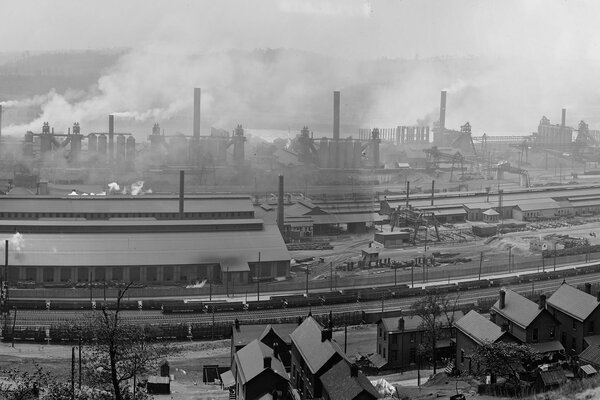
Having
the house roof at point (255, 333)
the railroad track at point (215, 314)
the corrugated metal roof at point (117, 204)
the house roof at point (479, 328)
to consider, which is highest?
the corrugated metal roof at point (117, 204)

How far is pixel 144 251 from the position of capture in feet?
80.8

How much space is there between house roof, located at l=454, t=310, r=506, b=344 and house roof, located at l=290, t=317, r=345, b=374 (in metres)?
3.40

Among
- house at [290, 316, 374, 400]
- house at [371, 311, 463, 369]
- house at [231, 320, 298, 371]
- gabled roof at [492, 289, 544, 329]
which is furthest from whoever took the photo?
house at [371, 311, 463, 369]

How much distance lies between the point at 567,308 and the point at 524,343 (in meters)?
1.74

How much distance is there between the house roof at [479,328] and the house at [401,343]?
0.80 metres

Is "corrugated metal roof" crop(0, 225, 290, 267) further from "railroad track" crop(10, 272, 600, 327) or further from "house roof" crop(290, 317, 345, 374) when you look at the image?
"house roof" crop(290, 317, 345, 374)

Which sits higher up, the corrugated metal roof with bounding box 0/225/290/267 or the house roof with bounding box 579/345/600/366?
the corrugated metal roof with bounding box 0/225/290/267

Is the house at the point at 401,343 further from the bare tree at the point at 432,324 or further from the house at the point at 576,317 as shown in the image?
the house at the point at 576,317

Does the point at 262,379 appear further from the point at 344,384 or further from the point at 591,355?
the point at 591,355

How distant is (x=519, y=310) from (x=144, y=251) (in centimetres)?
1180

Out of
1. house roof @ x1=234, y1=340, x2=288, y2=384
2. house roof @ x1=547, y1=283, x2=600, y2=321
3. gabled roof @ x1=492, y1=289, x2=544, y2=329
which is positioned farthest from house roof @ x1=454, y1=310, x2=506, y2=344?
house roof @ x1=234, y1=340, x2=288, y2=384

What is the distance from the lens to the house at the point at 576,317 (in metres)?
17.0

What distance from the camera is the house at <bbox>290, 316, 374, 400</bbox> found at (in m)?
12.7

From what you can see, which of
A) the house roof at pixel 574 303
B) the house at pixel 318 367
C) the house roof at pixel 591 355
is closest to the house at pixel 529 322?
the house roof at pixel 574 303
